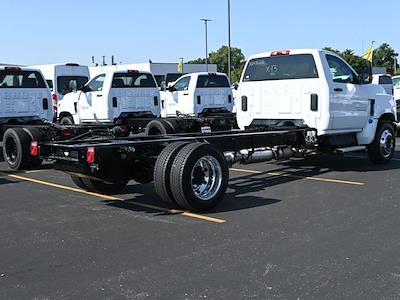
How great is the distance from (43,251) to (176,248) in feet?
4.38

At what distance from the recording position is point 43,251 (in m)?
5.26

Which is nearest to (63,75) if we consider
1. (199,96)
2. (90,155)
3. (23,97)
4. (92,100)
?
(92,100)

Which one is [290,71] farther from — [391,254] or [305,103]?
[391,254]

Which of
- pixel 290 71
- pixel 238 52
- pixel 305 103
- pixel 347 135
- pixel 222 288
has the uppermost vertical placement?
pixel 238 52

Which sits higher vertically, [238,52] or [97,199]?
[238,52]

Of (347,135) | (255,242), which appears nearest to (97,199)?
(255,242)

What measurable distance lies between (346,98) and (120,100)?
673 cm

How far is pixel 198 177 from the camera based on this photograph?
697 cm

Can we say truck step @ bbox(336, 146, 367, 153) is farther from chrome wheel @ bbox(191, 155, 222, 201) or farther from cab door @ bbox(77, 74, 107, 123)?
cab door @ bbox(77, 74, 107, 123)

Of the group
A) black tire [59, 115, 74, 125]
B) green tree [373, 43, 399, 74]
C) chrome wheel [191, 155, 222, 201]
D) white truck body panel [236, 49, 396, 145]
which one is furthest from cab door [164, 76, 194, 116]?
green tree [373, 43, 399, 74]

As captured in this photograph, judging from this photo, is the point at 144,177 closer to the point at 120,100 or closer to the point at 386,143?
the point at 386,143

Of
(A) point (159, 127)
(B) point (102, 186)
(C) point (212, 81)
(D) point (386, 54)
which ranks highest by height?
(D) point (386, 54)

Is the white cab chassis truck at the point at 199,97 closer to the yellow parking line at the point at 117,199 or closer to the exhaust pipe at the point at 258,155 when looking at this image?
the exhaust pipe at the point at 258,155

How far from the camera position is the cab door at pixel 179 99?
653 inches
